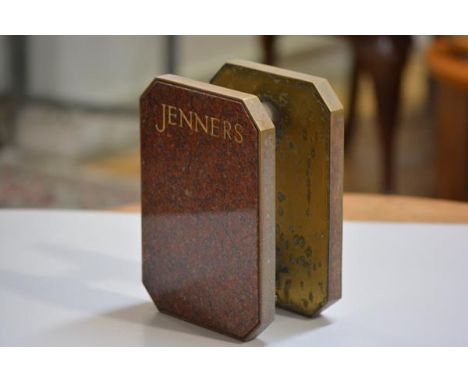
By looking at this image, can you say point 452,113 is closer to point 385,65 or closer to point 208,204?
point 385,65

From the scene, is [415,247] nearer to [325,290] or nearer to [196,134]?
[325,290]

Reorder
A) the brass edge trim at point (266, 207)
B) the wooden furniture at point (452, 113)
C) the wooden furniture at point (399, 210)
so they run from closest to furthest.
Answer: the brass edge trim at point (266, 207), the wooden furniture at point (399, 210), the wooden furniture at point (452, 113)

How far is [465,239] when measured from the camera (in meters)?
1.33

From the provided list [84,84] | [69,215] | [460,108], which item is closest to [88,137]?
[84,84]

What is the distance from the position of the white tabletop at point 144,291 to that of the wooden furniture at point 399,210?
36mm

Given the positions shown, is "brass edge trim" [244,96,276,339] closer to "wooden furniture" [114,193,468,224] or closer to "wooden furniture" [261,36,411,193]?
"wooden furniture" [114,193,468,224]

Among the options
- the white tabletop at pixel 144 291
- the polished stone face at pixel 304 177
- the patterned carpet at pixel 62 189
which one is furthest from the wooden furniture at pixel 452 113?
the polished stone face at pixel 304 177

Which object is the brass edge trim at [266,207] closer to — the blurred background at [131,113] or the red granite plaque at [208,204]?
the red granite plaque at [208,204]

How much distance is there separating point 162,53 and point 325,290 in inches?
98.7

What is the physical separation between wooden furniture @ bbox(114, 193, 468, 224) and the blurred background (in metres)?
1.08

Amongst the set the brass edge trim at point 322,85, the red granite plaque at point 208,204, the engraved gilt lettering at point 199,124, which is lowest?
the red granite plaque at point 208,204

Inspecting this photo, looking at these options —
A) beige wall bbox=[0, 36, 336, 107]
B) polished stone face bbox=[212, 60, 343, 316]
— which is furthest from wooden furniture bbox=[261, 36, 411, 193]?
polished stone face bbox=[212, 60, 343, 316]

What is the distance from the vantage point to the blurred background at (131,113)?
2713 millimetres

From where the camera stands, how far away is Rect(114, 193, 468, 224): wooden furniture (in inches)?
55.9
